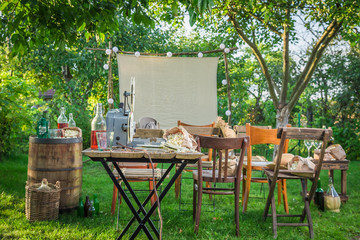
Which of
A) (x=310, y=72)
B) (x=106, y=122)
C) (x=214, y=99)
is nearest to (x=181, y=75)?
(x=214, y=99)

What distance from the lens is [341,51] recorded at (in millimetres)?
9469

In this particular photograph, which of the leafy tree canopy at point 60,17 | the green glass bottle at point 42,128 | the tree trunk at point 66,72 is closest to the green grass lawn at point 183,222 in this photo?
the green glass bottle at point 42,128

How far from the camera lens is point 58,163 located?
3.29m

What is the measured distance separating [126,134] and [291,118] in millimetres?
8291

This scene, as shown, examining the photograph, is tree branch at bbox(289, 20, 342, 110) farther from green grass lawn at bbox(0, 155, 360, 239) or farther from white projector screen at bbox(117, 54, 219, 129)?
green grass lawn at bbox(0, 155, 360, 239)

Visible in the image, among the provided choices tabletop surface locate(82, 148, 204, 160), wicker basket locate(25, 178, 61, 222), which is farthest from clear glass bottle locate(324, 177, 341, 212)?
wicker basket locate(25, 178, 61, 222)

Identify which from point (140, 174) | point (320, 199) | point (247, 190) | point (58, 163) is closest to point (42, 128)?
point (58, 163)

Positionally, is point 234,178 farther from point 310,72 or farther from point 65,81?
point 65,81

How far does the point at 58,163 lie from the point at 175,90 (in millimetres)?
3566

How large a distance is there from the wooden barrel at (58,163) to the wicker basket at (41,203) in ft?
0.50

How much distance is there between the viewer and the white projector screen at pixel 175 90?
6465 mm

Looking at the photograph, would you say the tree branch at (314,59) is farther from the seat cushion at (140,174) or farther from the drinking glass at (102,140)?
the drinking glass at (102,140)

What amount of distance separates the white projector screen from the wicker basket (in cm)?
343

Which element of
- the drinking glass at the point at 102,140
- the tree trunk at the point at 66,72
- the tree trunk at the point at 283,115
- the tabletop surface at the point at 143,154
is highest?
the tree trunk at the point at 66,72
